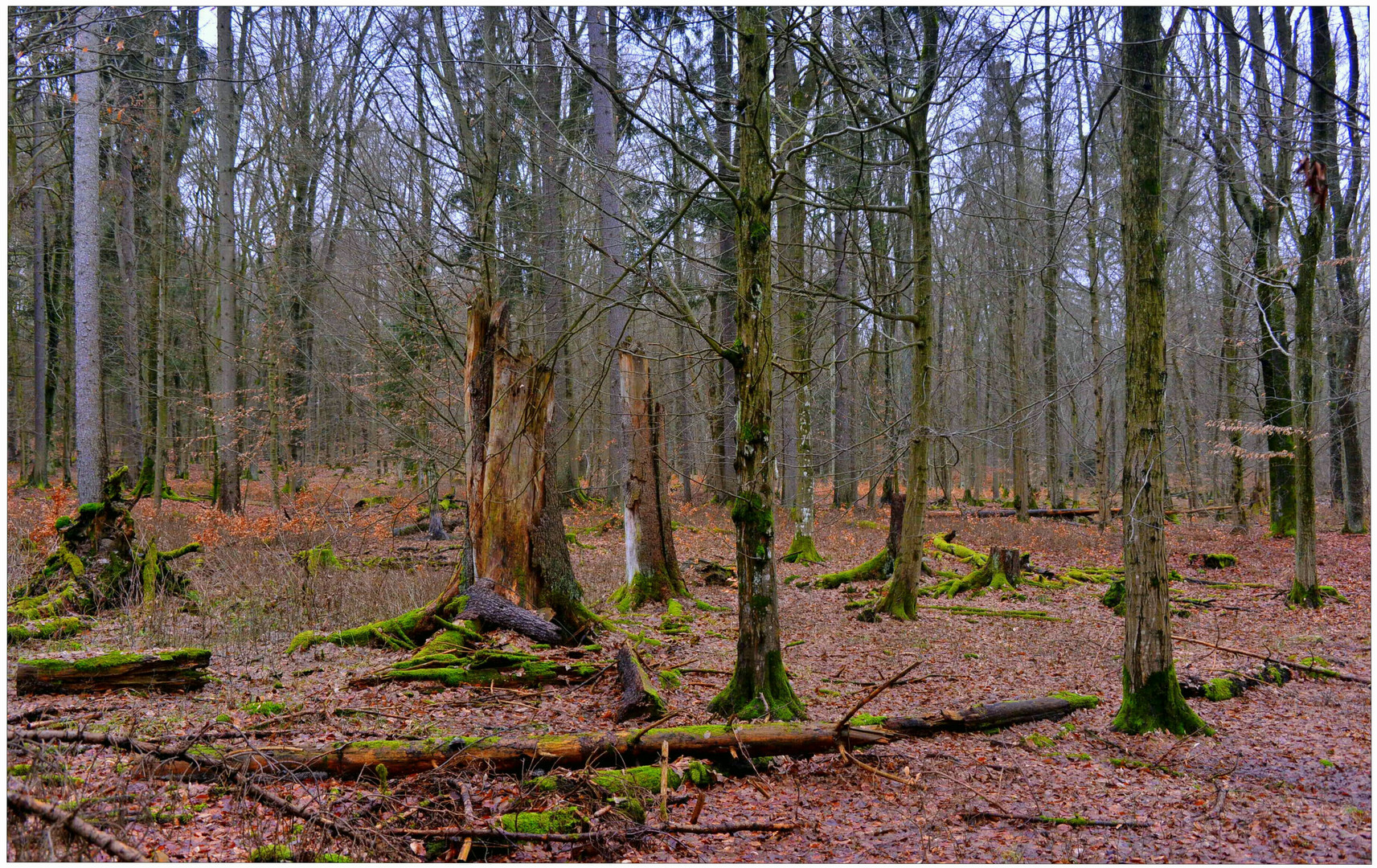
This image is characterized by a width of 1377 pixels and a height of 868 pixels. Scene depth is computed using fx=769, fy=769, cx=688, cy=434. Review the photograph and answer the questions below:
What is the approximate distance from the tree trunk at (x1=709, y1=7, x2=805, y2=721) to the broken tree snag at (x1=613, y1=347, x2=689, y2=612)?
4.66 m

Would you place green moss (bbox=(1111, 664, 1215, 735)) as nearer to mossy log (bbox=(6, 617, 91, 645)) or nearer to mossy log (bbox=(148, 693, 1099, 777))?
mossy log (bbox=(148, 693, 1099, 777))

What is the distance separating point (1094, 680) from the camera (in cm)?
685

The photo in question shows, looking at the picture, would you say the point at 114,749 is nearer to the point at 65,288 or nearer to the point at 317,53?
the point at 317,53

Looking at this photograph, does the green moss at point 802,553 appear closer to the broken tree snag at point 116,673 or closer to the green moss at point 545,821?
the broken tree snag at point 116,673

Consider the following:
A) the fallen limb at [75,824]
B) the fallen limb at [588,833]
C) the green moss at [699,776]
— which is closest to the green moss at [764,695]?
the green moss at [699,776]

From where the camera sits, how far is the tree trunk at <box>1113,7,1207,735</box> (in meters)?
5.27

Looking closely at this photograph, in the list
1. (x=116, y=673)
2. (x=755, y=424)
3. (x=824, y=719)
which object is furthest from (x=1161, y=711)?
(x=116, y=673)

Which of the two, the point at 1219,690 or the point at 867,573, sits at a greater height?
the point at 867,573

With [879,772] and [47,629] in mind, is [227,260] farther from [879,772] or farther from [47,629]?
[879,772]

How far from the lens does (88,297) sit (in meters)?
11.1

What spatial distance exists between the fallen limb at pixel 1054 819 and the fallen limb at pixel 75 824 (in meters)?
3.86

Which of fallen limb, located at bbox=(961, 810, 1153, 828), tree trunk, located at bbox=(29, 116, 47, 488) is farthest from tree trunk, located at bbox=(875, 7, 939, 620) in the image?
tree trunk, located at bbox=(29, 116, 47, 488)

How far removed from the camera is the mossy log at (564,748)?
13.4ft

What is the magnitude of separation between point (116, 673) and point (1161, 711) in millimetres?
7350
